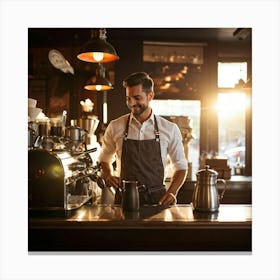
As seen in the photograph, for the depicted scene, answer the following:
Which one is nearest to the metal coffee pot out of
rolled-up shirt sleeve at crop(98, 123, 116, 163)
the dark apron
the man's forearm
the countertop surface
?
the countertop surface

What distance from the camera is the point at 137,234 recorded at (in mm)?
2031

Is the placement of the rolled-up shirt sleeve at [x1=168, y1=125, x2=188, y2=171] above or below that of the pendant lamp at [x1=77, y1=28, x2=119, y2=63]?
below

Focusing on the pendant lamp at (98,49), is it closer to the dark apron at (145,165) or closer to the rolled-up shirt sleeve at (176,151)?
the dark apron at (145,165)

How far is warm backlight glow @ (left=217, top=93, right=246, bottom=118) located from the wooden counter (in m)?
3.42

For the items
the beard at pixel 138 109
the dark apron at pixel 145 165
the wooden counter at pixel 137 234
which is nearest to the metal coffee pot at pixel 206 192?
the wooden counter at pixel 137 234

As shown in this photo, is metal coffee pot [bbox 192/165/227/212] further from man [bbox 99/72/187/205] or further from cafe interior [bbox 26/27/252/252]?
cafe interior [bbox 26/27/252/252]

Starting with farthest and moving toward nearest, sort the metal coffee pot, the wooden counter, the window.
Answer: the window, the metal coffee pot, the wooden counter

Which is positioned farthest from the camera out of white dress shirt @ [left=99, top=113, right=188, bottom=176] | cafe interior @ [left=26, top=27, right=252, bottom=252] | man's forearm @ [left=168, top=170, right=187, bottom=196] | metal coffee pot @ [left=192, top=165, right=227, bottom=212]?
cafe interior @ [left=26, top=27, right=252, bottom=252]

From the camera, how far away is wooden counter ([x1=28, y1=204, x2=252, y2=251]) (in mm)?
2023

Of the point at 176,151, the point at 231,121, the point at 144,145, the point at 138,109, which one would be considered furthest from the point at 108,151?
the point at 231,121

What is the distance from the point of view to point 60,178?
6.96 feet

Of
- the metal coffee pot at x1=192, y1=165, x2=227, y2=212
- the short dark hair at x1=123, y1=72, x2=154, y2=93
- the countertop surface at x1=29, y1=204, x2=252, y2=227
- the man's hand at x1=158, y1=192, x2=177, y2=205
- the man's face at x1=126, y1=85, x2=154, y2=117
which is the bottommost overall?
the countertop surface at x1=29, y1=204, x2=252, y2=227

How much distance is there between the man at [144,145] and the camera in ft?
9.48
